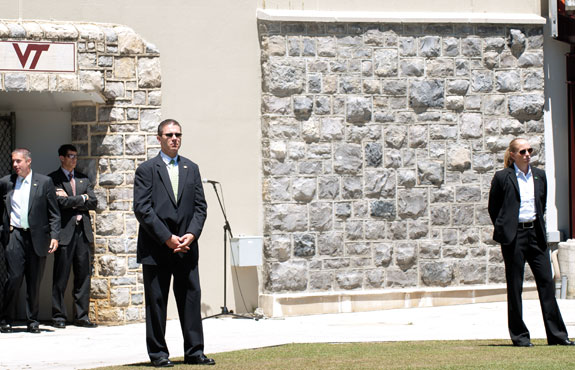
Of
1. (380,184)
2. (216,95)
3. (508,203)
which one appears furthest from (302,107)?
(508,203)

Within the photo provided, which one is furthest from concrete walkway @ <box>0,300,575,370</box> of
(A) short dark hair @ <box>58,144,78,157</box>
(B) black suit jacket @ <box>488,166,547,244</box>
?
(A) short dark hair @ <box>58,144,78,157</box>

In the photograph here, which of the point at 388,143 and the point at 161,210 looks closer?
the point at 161,210

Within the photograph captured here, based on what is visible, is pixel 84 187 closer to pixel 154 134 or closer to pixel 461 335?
pixel 154 134

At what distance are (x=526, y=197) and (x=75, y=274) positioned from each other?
5969 mm

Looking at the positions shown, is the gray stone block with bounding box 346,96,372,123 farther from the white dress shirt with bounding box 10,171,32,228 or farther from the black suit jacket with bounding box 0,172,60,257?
the white dress shirt with bounding box 10,171,32,228

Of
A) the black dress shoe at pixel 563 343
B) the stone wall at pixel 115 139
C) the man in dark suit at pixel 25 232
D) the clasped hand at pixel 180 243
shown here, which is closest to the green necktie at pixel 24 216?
the man in dark suit at pixel 25 232

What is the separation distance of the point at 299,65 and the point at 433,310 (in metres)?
3.87

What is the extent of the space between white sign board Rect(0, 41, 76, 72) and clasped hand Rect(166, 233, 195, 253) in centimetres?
457

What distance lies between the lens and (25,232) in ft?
41.9

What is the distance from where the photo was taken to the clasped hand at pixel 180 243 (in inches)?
370

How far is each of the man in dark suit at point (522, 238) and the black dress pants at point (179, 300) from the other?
3208 mm

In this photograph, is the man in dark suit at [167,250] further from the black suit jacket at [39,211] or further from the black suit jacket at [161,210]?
the black suit jacket at [39,211]

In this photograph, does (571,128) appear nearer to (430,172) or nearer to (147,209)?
(430,172)

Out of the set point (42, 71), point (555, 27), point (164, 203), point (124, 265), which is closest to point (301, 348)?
point (164, 203)
